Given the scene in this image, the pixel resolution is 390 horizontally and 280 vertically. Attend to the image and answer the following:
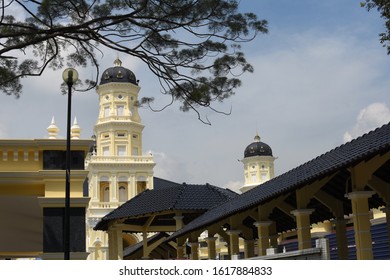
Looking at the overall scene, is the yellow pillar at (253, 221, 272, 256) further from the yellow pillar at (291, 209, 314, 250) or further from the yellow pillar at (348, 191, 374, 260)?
the yellow pillar at (348, 191, 374, 260)

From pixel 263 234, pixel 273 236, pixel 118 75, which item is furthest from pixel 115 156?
pixel 263 234

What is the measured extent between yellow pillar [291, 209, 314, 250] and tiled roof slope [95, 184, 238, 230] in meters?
11.1

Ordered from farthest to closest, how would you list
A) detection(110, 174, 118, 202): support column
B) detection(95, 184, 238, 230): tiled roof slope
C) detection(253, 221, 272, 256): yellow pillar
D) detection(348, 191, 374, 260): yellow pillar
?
detection(110, 174, 118, 202): support column < detection(95, 184, 238, 230): tiled roof slope < detection(253, 221, 272, 256): yellow pillar < detection(348, 191, 374, 260): yellow pillar

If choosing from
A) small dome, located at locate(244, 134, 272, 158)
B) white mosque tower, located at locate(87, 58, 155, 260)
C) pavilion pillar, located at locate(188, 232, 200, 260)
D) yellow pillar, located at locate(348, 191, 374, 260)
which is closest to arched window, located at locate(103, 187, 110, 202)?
white mosque tower, located at locate(87, 58, 155, 260)

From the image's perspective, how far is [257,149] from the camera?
10169 cm

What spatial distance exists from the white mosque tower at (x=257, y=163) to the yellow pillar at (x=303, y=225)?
82215mm

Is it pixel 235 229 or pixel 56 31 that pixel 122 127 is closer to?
pixel 235 229

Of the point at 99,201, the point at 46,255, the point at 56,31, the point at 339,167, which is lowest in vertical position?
the point at 46,255

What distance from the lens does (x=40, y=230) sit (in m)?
21.1

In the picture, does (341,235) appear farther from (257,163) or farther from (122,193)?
(257,163)

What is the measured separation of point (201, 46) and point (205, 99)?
3.89 feet

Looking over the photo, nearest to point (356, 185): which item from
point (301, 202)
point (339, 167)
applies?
point (339, 167)

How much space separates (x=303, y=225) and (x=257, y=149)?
8487 cm

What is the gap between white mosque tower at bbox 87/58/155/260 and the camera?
67.8 meters
